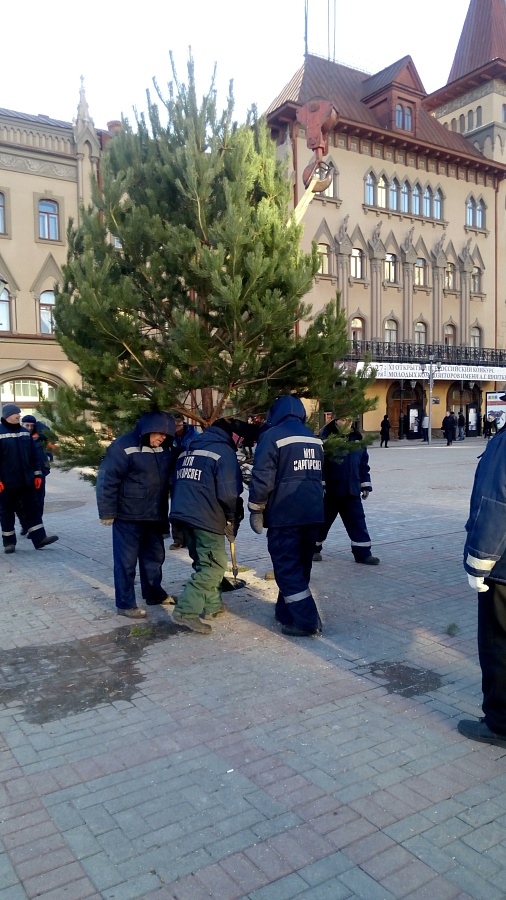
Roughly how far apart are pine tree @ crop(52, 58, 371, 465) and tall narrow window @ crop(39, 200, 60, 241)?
23.7 meters

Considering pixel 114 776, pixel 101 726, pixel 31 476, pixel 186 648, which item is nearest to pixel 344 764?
pixel 114 776

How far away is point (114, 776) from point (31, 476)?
19.5 ft

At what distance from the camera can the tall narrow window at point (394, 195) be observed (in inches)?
1455

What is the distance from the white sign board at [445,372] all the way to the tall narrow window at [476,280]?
16.6ft

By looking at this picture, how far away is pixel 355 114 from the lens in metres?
35.7

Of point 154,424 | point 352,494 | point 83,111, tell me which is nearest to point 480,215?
point 83,111

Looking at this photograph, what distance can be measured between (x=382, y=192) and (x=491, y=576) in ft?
120

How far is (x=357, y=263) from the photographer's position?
3619 cm

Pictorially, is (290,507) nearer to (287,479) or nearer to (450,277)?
(287,479)

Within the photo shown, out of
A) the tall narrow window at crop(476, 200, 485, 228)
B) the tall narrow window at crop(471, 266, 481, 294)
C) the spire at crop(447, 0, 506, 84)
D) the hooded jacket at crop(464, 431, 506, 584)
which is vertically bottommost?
the hooded jacket at crop(464, 431, 506, 584)

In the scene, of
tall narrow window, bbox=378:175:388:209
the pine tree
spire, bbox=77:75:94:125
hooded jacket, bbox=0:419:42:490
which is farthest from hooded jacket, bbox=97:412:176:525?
tall narrow window, bbox=378:175:388:209

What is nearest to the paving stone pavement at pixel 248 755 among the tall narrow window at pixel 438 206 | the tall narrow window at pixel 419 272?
the tall narrow window at pixel 419 272

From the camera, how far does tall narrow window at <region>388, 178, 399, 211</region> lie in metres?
37.0

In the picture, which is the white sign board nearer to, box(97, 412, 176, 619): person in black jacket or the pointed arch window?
the pointed arch window
